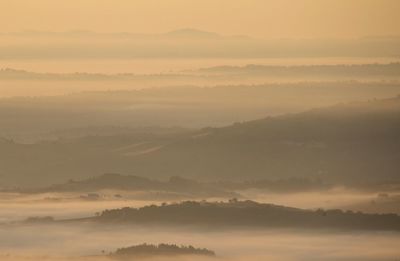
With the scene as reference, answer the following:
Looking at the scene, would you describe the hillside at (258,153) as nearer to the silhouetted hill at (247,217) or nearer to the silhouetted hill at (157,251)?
the silhouetted hill at (247,217)

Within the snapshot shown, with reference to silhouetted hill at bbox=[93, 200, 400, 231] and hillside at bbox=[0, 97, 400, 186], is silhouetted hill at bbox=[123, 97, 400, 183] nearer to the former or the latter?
hillside at bbox=[0, 97, 400, 186]

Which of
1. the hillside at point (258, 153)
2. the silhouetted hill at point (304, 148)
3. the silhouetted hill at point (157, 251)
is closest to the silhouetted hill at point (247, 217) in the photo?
the silhouetted hill at point (157, 251)

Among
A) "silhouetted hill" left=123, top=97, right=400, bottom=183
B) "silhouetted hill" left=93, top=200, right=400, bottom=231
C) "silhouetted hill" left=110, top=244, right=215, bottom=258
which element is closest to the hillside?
"silhouetted hill" left=123, top=97, right=400, bottom=183

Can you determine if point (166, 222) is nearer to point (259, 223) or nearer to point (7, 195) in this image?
point (259, 223)

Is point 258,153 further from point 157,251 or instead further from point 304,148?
point 157,251

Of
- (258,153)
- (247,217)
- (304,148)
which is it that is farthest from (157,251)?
(304,148)

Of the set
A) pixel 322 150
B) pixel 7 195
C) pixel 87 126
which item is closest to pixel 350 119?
pixel 322 150

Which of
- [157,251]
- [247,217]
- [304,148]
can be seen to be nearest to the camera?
[157,251]

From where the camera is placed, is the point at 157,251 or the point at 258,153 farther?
the point at 258,153
